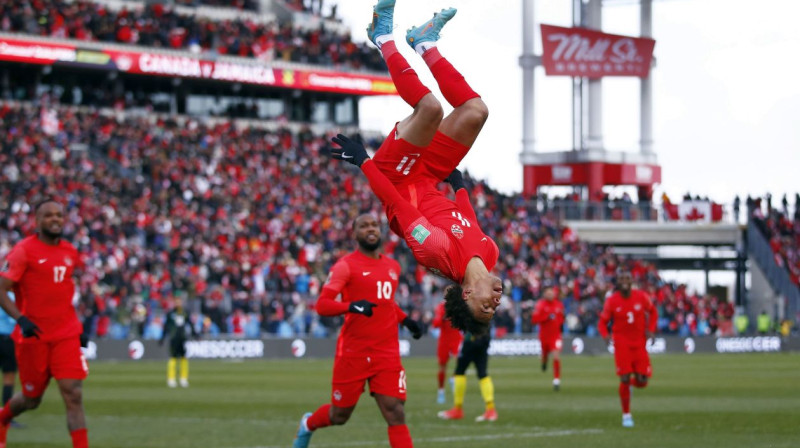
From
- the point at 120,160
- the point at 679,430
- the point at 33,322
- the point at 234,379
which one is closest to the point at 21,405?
the point at 33,322

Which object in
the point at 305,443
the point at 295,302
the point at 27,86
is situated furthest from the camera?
the point at 27,86

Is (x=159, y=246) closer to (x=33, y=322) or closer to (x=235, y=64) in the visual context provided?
(x=235, y=64)

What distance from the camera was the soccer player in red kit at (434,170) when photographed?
1011 centimetres

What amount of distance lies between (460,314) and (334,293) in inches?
111

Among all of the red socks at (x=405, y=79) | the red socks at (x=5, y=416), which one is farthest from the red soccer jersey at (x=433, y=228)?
the red socks at (x=5, y=416)

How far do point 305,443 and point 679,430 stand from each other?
7.18 metres

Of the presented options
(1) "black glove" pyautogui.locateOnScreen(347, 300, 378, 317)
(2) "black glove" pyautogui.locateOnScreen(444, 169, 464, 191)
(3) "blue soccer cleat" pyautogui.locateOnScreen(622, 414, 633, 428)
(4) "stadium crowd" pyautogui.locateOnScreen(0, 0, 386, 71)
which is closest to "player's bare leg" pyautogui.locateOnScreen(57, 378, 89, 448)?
(1) "black glove" pyautogui.locateOnScreen(347, 300, 378, 317)

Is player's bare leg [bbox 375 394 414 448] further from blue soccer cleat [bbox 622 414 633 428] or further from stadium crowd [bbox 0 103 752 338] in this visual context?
stadium crowd [bbox 0 103 752 338]

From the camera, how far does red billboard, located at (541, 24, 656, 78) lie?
63.6 meters

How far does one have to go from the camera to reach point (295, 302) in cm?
4122

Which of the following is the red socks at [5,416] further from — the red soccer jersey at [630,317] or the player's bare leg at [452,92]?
the red soccer jersey at [630,317]

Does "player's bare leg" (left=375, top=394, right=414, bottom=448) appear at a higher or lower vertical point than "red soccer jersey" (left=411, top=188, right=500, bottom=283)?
lower

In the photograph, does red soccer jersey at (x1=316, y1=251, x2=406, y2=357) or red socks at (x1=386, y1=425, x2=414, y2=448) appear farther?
red soccer jersey at (x1=316, y1=251, x2=406, y2=357)

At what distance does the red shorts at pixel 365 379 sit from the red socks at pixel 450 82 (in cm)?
289
